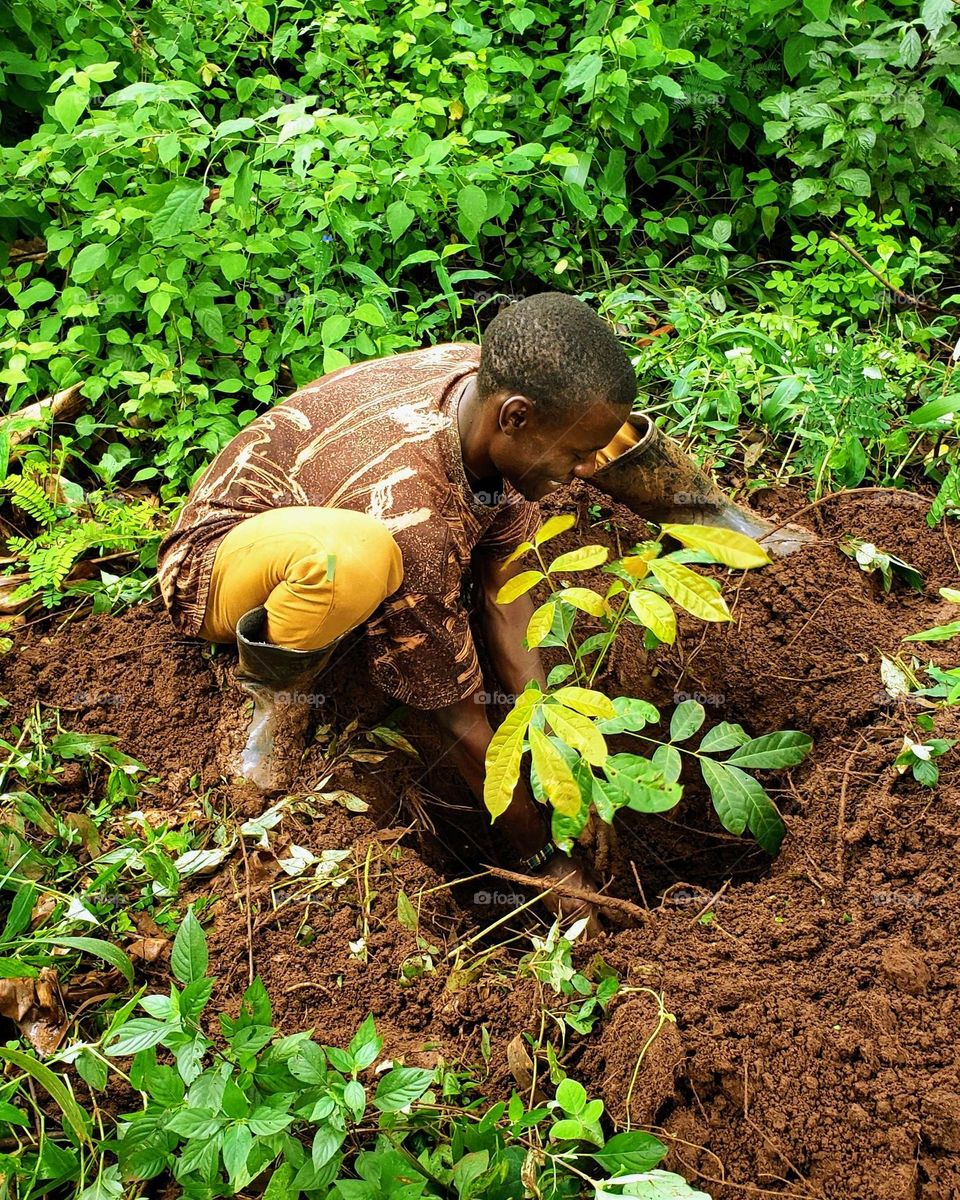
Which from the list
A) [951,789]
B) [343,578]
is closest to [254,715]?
[343,578]

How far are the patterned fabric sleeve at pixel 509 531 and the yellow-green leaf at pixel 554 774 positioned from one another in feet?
2.56

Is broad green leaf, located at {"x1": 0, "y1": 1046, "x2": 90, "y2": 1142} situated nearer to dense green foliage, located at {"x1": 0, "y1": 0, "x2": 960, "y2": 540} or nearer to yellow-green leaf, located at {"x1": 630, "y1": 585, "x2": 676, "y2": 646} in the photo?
yellow-green leaf, located at {"x1": 630, "y1": 585, "x2": 676, "y2": 646}

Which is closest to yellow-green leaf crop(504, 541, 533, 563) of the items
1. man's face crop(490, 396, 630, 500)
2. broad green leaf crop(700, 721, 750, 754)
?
man's face crop(490, 396, 630, 500)

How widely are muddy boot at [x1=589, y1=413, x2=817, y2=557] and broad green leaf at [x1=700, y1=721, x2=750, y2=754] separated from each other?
69 centimetres

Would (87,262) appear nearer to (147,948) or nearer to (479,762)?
(479,762)

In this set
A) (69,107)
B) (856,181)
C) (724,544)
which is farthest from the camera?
(856,181)

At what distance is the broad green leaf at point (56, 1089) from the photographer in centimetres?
171

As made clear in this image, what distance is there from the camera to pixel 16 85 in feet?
11.6

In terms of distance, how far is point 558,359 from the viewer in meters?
2.09

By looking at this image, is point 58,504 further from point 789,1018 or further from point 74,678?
point 789,1018

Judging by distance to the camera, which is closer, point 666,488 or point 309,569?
point 309,569

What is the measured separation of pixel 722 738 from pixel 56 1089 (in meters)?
1.29

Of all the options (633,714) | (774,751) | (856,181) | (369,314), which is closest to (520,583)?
(633,714)

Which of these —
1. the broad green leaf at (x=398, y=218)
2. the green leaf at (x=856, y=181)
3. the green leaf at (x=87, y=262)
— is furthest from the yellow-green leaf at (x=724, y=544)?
the green leaf at (x=856, y=181)
